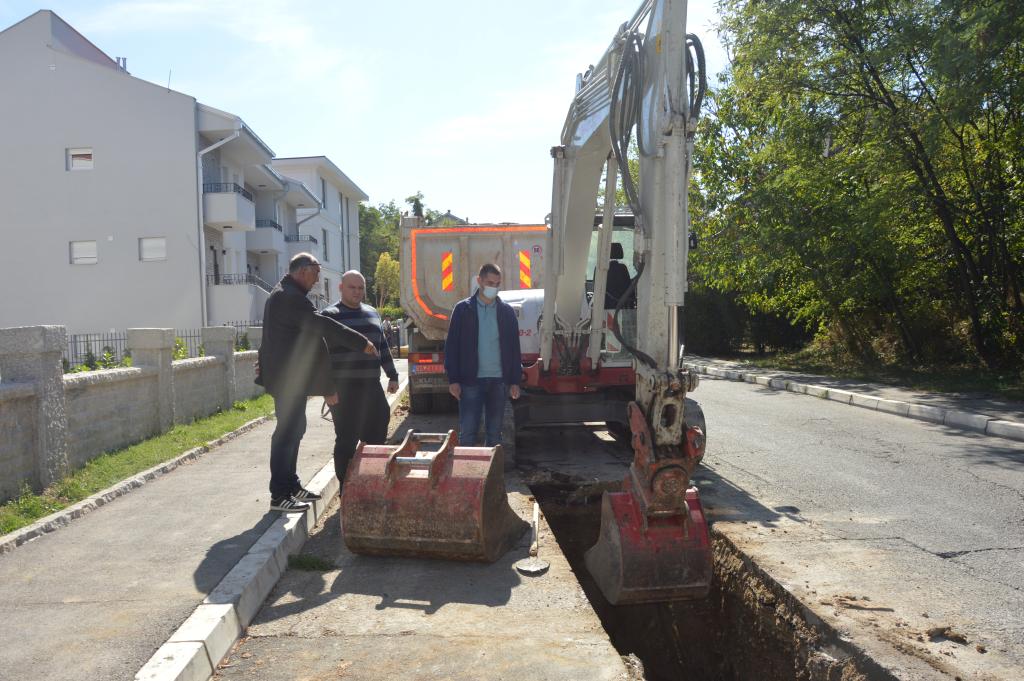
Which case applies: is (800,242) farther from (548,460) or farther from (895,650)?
(895,650)

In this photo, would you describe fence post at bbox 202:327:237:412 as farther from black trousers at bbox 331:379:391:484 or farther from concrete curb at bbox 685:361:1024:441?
concrete curb at bbox 685:361:1024:441

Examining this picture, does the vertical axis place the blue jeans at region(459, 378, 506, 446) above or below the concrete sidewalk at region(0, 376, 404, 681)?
above

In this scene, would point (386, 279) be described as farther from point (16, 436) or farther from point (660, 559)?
point (660, 559)

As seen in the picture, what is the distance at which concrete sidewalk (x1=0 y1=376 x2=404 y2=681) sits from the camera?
3453 millimetres

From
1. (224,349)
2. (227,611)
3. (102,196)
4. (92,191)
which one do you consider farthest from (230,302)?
(227,611)

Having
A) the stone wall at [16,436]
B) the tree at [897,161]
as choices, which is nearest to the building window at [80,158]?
the tree at [897,161]

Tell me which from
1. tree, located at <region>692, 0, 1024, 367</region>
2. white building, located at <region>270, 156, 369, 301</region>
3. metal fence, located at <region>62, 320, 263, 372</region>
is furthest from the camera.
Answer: white building, located at <region>270, 156, 369, 301</region>

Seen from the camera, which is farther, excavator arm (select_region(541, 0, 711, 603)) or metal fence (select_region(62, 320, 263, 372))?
metal fence (select_region(62, 320, 263, 372))

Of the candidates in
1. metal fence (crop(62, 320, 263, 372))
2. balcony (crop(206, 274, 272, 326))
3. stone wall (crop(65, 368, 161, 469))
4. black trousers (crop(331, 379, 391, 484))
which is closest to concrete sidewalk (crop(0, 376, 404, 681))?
black trousers (crop(331, 379, 391, 484))

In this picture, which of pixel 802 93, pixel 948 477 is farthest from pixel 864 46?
pixel 948 477

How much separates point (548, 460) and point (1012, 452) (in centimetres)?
495

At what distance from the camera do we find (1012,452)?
27.7 ft

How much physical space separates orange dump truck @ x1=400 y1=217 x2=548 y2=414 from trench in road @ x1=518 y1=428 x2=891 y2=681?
4.14 metres

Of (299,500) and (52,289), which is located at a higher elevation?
(52,289)
